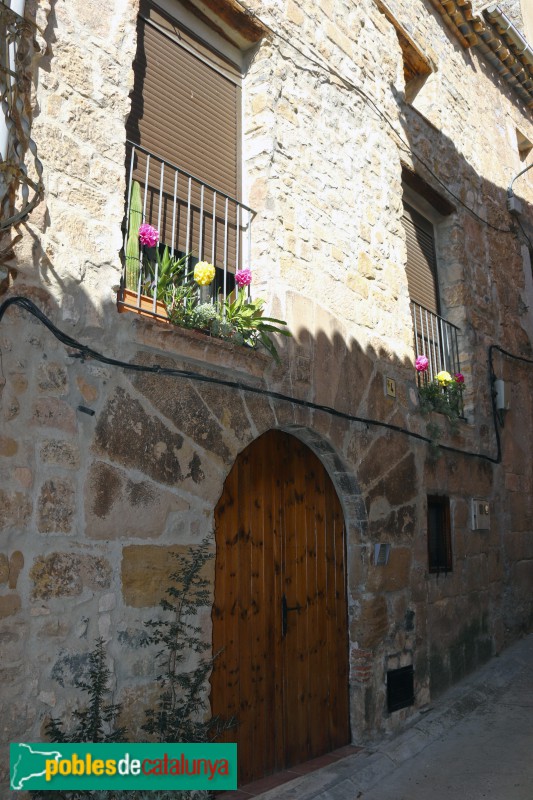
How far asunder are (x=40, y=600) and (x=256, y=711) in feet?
5.13

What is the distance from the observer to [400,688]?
14.6 feet

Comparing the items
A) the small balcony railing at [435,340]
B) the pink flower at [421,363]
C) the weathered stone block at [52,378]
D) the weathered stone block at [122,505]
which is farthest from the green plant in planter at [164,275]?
the small balcony railing at [435,340]

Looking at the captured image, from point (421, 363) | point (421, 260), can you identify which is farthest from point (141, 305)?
point (421, 260)

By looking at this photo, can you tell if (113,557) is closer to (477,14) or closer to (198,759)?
(198,759)

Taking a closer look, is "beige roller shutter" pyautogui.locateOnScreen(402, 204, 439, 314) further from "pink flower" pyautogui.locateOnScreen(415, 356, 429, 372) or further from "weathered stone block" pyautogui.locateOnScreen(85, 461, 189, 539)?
"weathered stone block" pyautogui.locateOnScreen(85, 461, 189, 539)

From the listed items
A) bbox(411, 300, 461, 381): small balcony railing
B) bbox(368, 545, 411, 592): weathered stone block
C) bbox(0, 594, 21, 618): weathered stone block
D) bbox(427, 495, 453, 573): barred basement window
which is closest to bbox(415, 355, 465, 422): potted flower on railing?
bbox(411, 300, 461, 381): small balcony railing

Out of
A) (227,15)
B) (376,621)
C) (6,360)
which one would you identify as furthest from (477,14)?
(6,360)

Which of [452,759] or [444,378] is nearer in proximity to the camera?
[452,759]

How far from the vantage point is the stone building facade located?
2.56 m

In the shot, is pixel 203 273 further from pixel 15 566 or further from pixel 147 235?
pixel 15 566

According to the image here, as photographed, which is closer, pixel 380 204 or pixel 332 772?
pixel 332 772

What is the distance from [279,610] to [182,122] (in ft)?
9.00

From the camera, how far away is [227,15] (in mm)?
4090

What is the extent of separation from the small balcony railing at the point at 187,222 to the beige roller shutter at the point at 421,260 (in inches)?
89.2
